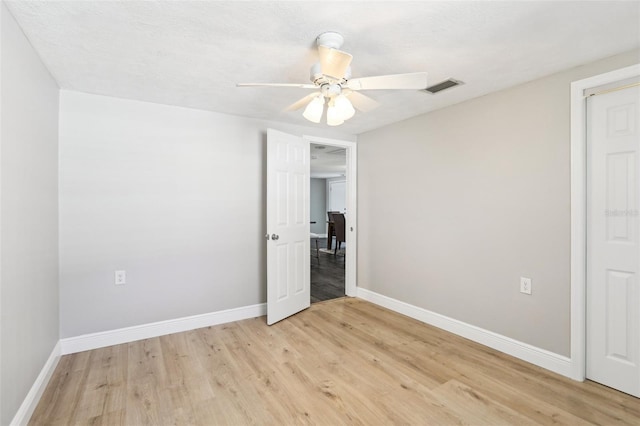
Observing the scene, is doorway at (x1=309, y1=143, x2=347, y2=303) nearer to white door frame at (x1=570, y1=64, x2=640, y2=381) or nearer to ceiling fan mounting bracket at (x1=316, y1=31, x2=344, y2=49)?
ceiling fan mounting bracket at (x1=316, y1=31, x2=344, y2=49)

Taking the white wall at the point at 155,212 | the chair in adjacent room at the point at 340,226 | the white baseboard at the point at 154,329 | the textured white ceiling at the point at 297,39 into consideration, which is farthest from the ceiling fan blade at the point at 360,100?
the chair in adjacent room at the point at 340,226

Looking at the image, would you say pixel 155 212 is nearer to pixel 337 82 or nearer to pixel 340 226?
pixel 337 82

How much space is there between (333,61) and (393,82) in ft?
1.33

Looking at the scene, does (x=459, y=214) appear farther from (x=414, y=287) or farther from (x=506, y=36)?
(x=506, y=36)

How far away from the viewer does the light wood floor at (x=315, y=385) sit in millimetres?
1819

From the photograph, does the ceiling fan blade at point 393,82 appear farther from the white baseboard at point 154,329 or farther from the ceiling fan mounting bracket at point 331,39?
the white baseboard at point 154,329

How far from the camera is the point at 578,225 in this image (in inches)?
86.0

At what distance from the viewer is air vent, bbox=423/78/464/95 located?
8.02ft

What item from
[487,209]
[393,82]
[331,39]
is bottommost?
[487,209]

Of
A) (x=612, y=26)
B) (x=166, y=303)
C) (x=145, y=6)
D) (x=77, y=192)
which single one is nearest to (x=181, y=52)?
(x=145, y=6)

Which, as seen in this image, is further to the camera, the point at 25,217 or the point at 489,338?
the point at 489,338

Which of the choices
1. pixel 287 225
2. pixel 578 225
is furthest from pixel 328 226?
pixel 578 225

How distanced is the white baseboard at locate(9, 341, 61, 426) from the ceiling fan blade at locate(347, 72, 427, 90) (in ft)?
8.53

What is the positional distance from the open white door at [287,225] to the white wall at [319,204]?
7.69 meters
